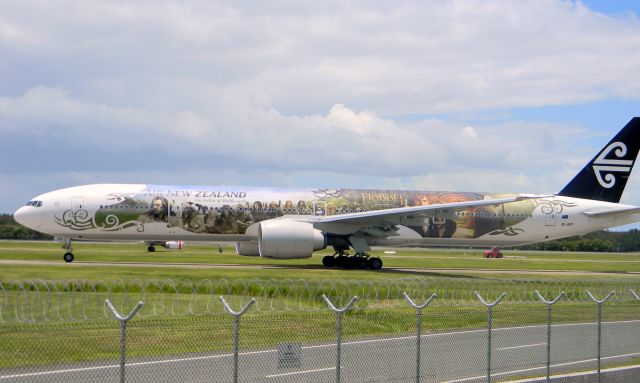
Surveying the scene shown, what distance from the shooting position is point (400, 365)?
14.4m

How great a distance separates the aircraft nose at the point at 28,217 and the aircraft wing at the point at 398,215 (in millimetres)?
12845

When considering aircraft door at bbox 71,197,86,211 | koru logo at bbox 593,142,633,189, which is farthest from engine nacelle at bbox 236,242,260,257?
koru logo at bbox 593,142,633,189

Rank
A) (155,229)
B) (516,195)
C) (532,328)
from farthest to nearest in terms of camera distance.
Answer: (516,195)
(155,229)
(532,328)

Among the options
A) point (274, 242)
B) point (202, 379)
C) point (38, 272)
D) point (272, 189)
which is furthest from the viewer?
point (272, 189)

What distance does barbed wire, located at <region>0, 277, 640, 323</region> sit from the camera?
1509 centimetres

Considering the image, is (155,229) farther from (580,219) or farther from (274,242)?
(580,219)

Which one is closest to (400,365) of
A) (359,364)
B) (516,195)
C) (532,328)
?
(359,364)

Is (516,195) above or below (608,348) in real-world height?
above

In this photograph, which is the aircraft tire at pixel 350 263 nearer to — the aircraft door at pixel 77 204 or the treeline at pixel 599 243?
the aircraft door at pixel 77 204

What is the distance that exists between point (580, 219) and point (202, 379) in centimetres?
3685

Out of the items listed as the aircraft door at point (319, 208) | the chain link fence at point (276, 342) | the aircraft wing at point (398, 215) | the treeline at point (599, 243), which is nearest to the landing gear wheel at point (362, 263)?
the aircraft wing at point (398, 215)

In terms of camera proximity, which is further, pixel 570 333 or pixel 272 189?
pixel 272 189

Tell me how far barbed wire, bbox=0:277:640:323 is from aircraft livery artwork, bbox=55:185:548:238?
9762 mm

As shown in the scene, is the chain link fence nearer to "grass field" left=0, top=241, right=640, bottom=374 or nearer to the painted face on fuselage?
"grass field" left=0, top=241, right=640, bottom=374
